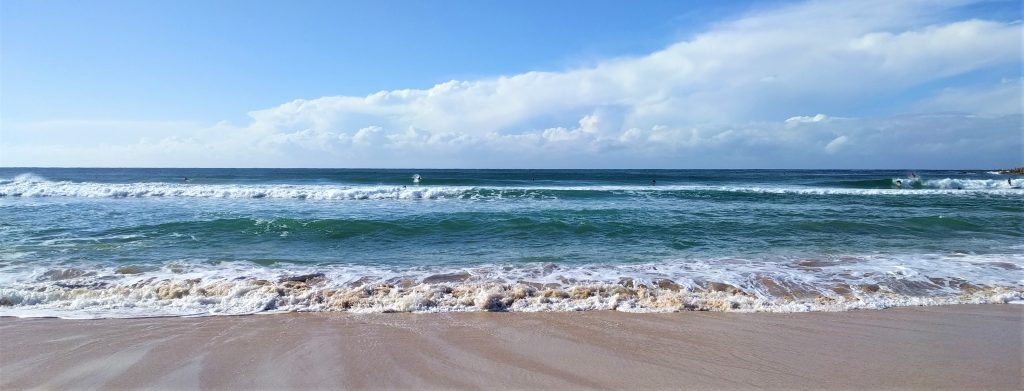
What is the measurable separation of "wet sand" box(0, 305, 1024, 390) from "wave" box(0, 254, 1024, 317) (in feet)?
1.16

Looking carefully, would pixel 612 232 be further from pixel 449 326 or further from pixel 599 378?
pixel 599 378

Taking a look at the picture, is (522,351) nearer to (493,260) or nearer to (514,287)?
(514,287)

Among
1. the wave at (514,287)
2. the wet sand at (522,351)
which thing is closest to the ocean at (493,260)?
the wave at (514,287)

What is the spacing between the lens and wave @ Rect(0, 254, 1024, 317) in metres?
5.63

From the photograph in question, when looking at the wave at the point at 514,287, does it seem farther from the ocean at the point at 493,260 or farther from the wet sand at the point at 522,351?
the wet sand at the point at 522,351

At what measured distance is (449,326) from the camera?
16.3ft

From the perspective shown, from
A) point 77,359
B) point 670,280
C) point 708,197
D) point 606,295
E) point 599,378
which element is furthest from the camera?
point 708,197

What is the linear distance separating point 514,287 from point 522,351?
1.98m

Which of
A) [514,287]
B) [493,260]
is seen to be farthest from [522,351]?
[493,260]

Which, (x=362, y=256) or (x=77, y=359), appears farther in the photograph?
(x=362, y=256)

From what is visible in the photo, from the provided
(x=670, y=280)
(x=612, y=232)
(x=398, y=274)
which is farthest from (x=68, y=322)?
(x=612, y=232)

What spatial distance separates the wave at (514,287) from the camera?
563cm

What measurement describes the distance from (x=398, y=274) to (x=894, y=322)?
20.6 feet

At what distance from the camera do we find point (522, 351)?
425 centimetres
